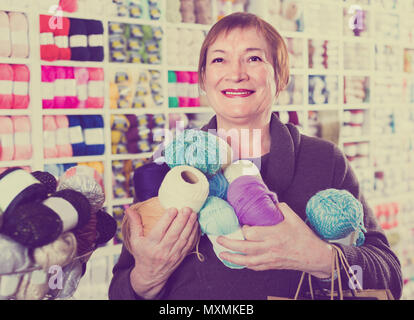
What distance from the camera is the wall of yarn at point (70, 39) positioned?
160 cm

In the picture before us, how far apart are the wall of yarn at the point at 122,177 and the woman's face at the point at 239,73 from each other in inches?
48.8

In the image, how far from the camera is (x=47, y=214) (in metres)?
0.42

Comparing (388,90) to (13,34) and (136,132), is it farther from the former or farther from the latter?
(13,34)

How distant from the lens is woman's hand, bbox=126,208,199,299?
0.49 meters

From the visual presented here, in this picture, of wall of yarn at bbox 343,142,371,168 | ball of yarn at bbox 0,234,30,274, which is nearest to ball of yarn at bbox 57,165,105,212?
ball of yarn at bbox 0,234,30,274

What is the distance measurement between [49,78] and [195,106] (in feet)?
2.27

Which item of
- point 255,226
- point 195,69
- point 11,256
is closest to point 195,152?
point 255,226

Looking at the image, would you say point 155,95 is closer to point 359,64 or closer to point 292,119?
point 292,119

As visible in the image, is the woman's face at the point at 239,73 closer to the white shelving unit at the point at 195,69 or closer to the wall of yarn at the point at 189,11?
the white shelving unit at the point at 195,69

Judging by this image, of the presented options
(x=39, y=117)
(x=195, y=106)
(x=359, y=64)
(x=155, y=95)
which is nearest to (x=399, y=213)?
(x=359, y=64)

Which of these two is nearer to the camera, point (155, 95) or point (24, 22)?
point (24, 22)

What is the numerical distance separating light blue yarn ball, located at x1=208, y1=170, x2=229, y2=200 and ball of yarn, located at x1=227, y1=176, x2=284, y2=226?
18 millimetres

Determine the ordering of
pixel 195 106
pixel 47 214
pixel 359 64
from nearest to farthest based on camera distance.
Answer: pixel 47 214, pixel 195 106, pixel 359 64

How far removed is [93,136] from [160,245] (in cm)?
133
